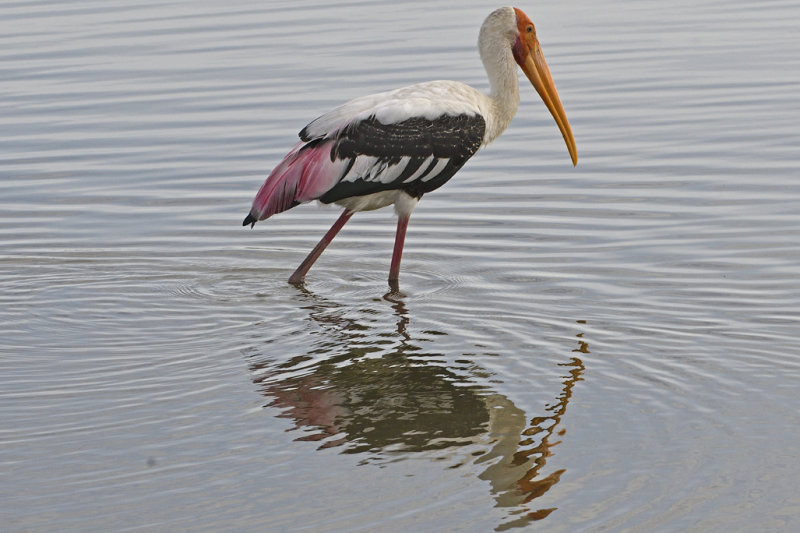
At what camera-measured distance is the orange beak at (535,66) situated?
8836mm

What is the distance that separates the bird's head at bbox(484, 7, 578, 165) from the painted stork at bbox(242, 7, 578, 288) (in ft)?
1.70

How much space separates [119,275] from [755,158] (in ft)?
15.4

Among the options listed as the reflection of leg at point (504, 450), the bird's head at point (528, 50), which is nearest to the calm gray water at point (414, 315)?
the reflection of leg at point (504, 450)

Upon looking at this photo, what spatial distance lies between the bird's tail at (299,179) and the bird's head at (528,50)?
4.56ft

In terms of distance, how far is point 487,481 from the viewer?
5184 millimetres

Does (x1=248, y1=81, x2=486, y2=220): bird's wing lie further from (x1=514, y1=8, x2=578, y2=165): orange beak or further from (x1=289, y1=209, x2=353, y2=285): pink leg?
(x1=514, y1=8, x2=578, y2=165): orange beak

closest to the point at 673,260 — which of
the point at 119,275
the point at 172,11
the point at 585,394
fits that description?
the point at 585,394

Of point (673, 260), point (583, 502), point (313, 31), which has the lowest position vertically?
point (583, 502)

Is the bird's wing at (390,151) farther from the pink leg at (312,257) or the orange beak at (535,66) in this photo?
the orange beak at (535,66)

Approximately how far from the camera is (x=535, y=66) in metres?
8.94

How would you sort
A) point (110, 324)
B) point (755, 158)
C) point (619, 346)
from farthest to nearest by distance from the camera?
point (755, 158)
point (110, 324)
point (619, 346)

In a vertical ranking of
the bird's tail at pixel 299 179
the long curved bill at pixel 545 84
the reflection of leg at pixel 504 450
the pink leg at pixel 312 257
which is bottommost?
the reflection of leg at pixel 504 450

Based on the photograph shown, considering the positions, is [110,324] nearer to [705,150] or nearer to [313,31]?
[705,150]

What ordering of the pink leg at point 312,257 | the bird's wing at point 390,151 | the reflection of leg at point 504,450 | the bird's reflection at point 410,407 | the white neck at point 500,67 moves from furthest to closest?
the white neck at point 500,67 → the pink leg at point 312,257 → the bird's wing at point 390,151 → the bird's reflection at point 410,407 → the reflection of leg at point 504,450
